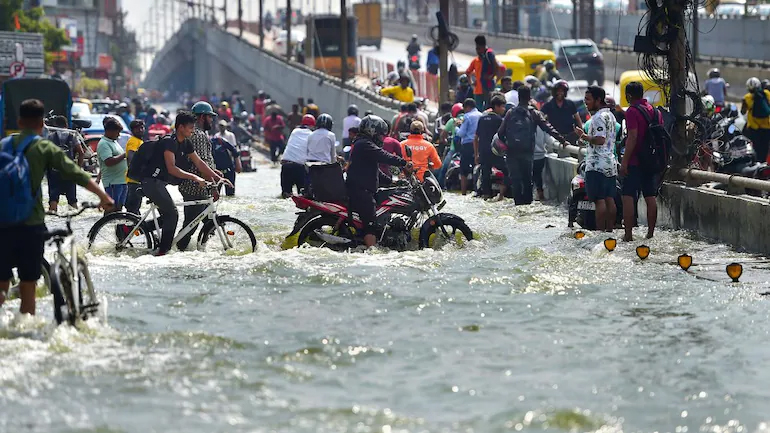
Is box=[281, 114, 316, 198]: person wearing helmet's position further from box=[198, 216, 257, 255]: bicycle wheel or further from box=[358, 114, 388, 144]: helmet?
box=[198, 216, 257, 255]: bicycle wheel

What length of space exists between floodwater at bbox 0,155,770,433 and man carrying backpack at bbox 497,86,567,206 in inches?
212

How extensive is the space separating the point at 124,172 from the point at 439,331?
857 cm

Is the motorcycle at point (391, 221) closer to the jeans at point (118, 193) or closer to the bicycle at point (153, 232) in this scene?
the bicycle at point (153, 232)

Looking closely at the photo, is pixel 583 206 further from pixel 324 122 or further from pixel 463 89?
pixel 463 89

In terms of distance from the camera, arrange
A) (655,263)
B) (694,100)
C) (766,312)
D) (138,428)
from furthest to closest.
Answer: (694,100) → (655,263) → (766,312) → (138,428)

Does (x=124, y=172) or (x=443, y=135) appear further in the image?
(x=443, y=135)

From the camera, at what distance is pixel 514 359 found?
10.3m

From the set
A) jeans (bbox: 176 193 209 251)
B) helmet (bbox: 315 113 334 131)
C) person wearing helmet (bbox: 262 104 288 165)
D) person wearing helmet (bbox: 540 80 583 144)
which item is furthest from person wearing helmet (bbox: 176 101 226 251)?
person wearing helmet (bbox: 262 104 288 165)

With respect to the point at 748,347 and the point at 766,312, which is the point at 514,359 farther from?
the point at 766,312

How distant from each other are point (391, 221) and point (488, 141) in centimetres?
684

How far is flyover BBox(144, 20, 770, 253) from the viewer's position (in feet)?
52.5

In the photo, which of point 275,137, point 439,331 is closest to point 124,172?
point 439,331

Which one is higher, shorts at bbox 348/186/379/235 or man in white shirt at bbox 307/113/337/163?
man in white shirt at bbox 307/113/337/163

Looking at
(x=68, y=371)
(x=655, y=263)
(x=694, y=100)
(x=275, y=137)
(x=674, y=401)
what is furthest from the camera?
(x=275, y=137)
